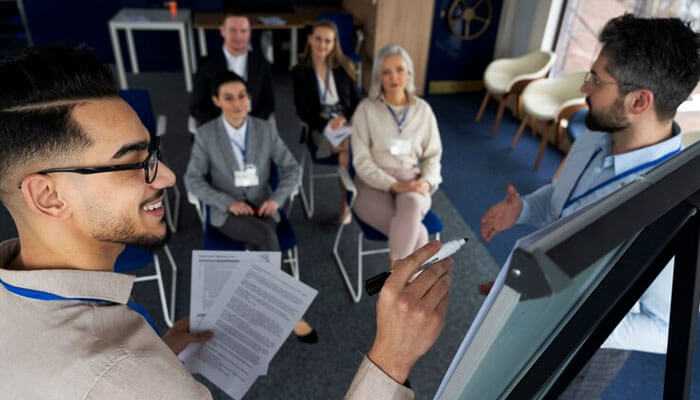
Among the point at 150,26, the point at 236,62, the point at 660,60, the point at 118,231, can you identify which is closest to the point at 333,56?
the point at 236,62

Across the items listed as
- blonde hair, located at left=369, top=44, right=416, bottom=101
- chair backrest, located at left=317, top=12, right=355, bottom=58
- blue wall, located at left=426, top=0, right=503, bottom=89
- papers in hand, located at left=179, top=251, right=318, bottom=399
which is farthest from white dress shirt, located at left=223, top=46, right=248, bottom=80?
blue wall, located at left=426, top=0, right=503, bottom=89

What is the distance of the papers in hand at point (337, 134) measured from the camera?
10.8ft

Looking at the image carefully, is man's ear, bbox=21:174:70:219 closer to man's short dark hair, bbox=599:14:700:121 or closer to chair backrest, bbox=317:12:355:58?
man's short dark hair, bbox=599:14:700:121

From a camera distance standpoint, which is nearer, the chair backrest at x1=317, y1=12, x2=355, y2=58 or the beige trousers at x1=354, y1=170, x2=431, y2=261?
the beige trousers at x1=354, y1=170, x2=431, y2=261

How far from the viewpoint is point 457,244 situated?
38.1 inches

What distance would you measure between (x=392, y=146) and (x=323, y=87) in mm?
1032

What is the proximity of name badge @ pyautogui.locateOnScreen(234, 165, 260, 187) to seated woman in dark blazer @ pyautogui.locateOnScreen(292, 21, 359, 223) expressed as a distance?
2.78ft

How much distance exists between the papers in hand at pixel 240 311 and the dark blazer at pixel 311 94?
2.08 metres

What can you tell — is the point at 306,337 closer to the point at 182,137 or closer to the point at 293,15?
the point at 182,137

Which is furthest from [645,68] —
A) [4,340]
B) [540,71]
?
[540,71]

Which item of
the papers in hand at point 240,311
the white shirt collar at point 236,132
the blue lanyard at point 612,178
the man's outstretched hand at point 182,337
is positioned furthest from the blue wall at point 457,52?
the man's outstretched hand at point 182,337

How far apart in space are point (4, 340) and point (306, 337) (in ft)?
5.98

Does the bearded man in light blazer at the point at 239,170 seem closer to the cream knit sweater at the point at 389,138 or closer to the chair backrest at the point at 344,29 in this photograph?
the cream knit sweater at the point at 389,138

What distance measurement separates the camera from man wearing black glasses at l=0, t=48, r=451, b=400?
85cm
